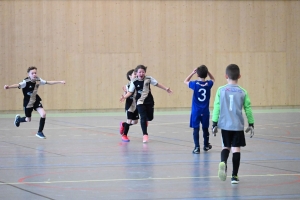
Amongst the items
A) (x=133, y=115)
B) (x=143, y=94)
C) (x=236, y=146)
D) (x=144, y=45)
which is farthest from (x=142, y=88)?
(x=144, y=45)

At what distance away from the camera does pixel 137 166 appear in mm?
10727

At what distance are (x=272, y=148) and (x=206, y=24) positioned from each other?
15.3 metres

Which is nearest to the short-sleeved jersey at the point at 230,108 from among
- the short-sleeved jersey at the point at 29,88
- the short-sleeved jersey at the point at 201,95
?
the short-sleeved jersey at the point at 201,95

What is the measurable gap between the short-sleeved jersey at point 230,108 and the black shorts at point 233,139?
84 mm

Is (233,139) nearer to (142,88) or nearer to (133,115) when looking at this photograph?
(142,88)

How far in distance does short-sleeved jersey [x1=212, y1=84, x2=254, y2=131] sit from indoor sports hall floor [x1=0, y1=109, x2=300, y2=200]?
808 millimetres

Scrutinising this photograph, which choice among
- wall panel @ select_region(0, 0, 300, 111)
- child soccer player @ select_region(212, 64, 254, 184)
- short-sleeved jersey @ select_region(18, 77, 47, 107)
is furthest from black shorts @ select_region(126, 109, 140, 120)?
wall panel @ select_region(0, 0, 300, 111)

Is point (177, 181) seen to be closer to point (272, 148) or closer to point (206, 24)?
point (272, 148)

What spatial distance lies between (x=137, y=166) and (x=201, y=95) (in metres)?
2.61

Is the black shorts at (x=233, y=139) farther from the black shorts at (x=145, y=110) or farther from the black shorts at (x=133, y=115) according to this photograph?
the black shorts at (x=133, y=115)

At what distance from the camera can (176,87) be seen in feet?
92.2

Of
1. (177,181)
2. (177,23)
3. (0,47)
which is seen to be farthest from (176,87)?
(177,181)

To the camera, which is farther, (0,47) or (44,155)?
(0,47)

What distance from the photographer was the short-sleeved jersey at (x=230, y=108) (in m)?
8.88
